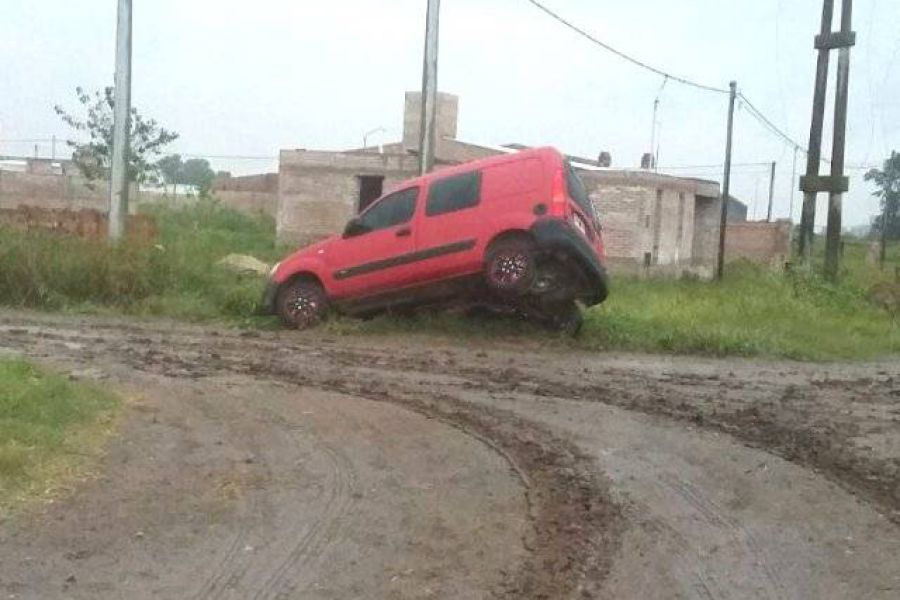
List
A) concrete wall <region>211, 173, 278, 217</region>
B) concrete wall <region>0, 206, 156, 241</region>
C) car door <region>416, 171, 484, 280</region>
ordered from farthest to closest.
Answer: concrete wall <region>211, 173, 278, 217</region>, concrete wall <region>0, 206, 156, 241</region>, car door <region>416, 171, 484, 280</region>

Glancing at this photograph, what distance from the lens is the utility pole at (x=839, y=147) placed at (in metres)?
24.3

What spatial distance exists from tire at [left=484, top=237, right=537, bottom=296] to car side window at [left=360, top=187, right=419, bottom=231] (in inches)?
50.3

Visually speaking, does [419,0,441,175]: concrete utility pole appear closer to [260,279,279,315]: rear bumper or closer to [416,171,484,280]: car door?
[260,279,279,315]: rear bumper

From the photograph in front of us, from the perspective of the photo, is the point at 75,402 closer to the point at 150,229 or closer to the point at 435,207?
the point at 435,207

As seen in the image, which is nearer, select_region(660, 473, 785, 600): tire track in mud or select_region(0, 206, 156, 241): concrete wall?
select_region(660, 473, 785, 600): tire track in mud

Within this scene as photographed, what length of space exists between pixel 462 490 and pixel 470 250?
7.28 m

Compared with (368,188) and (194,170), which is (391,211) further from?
(194,170)

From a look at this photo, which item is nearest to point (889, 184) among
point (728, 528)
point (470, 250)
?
point (470, 250)

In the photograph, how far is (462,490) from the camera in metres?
6.71

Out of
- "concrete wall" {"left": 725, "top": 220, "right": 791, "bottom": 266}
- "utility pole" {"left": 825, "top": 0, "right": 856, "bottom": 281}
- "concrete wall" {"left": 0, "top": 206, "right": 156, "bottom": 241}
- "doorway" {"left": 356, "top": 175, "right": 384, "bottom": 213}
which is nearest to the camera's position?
"concrete wall" {"left": 0, "top": 206, "right": 156, "bottom": 241}

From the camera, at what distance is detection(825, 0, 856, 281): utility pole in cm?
2430

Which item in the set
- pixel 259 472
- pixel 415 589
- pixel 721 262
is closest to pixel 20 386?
pixel 259 472

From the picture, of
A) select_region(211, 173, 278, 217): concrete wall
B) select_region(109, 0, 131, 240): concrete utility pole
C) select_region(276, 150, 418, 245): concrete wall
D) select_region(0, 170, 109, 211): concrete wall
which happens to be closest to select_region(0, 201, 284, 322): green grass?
select_region(109, 0, 131, 240): concrete utility pole

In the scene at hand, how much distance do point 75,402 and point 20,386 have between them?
41 cm
